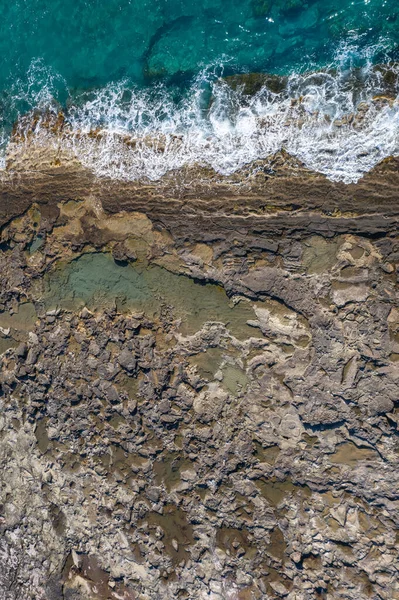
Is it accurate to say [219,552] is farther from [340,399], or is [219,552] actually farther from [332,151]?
[332,151]

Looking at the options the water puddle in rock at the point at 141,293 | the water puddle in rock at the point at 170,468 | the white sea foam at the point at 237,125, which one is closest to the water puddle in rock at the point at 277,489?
the water puddle in rock at the point at 170,468

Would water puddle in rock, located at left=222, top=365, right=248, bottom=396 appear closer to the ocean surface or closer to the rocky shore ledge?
the rocky shore ledge

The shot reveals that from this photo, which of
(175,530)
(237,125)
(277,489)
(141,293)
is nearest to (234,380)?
(277,489)

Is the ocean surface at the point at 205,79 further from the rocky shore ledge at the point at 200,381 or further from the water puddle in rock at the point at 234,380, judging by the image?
the water puddle in rock at the point at 234,380

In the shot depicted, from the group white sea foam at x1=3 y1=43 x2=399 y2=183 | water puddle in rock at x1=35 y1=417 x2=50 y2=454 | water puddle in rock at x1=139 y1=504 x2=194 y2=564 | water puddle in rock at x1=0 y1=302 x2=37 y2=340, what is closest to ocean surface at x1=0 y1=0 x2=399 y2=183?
white sea foam at x1=3 y1=43 x2=399 y2=183

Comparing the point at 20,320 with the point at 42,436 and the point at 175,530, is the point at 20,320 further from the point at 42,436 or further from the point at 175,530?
the point at 175,530
